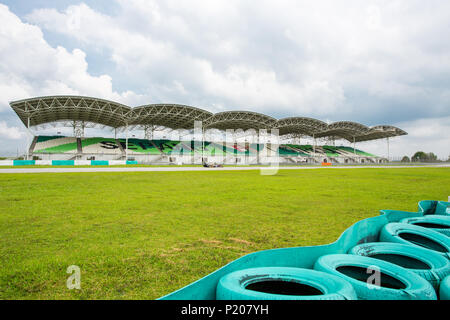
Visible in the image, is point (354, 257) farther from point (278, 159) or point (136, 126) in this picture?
point (278, 159)

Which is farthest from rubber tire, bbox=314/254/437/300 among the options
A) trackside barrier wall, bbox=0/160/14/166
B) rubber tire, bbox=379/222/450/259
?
trackside barrier wall, bbox=0/160/14/166

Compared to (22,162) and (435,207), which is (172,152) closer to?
(22,162)

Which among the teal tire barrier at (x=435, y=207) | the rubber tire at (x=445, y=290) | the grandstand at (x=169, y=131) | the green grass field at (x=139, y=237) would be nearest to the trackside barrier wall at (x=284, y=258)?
the green grass field at (x=139, y=237)

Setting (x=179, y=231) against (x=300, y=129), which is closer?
(x=179, y=231)

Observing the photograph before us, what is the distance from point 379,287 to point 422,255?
1477mm

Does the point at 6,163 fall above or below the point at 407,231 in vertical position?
above

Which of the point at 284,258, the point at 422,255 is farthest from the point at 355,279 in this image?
the point at 422,255

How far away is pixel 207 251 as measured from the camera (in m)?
3.91

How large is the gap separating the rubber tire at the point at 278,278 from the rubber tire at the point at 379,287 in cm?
19

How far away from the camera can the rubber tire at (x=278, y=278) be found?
192cm

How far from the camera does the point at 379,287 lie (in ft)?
6.99

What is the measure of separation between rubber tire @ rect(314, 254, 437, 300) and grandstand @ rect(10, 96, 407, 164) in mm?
46828
